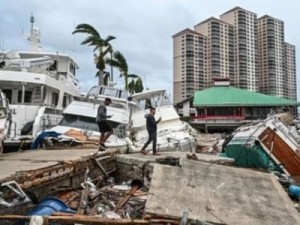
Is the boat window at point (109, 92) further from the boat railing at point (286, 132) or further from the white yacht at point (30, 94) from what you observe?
the boat railing at point (286, 132)

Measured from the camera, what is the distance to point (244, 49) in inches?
3098

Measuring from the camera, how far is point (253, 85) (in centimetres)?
7944

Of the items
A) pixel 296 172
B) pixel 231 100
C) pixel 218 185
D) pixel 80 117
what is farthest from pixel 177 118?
pixel 231 100

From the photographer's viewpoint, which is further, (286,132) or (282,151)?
(286,132)

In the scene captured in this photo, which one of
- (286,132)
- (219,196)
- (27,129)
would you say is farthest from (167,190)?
(27,129)

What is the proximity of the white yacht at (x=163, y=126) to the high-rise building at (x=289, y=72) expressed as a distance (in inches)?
2535

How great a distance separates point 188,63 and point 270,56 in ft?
56.8

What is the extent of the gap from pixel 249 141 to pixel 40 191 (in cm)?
946

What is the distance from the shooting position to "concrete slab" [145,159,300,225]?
6129 millimetres

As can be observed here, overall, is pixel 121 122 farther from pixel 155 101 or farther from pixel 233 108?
pixel 233 108

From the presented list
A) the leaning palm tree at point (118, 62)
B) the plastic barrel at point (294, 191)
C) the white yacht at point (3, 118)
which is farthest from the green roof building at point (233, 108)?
the plastic barrel at point (294, 191)

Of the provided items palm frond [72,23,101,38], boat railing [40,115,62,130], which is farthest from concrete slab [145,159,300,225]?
palm frond [72,23,101,38]

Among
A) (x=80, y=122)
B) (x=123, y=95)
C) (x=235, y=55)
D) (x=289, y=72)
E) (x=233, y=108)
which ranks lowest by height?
(x=80, y=122)

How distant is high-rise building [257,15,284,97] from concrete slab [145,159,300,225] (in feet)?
242
